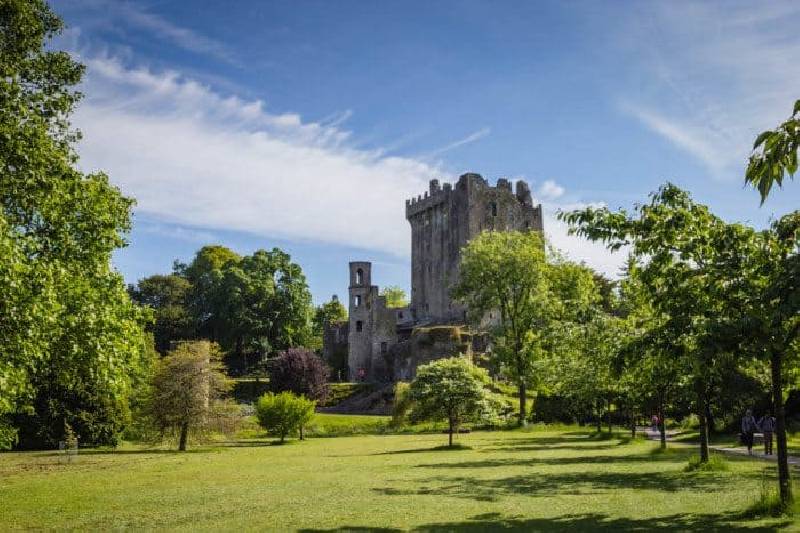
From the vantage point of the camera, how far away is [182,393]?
31.4 metres

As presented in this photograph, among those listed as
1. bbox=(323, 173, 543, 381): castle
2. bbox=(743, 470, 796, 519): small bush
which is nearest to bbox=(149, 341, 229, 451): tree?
bbox=(743, 470, 796, 519): small bush

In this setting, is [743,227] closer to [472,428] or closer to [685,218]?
[685,218]

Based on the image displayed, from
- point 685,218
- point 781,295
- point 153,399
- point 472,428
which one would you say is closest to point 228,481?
point 685,218

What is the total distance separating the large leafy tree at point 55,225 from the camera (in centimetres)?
1545

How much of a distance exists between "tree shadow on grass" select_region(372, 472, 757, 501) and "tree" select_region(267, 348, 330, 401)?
36906 millimetres

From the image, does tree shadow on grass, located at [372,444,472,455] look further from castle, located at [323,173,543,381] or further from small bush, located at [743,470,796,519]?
castle, located at [323,173,543,381]

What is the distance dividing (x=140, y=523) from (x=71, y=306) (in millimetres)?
7319

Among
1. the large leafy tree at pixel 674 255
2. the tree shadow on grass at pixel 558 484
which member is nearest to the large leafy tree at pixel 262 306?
the tree shadow on grass at pixel 558 484

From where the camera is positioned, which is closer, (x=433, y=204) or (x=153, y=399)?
(x=153, y=399)

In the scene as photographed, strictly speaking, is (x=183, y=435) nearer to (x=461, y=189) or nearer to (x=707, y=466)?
(x=707, y=466)

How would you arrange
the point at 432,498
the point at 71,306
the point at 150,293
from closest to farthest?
the point at 432,498 → the point at 71,306 → the point at 150,293

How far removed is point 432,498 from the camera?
13766mm

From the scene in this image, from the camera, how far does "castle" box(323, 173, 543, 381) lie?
251 ft

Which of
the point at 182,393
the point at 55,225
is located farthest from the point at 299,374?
the point at 55,225
